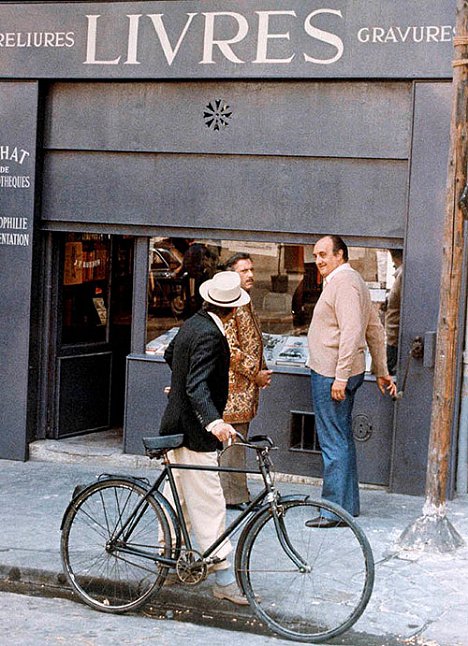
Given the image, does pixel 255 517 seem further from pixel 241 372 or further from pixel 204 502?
pixel 241 372

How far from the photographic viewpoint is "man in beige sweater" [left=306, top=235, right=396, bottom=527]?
754cm

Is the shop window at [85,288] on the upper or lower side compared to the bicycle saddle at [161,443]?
upper

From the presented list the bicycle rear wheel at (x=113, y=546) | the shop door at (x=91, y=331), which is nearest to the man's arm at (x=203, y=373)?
the bicycle rear wheel at (x=113, y=546)

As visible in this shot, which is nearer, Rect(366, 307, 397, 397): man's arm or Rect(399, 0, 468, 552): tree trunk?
Rect(399, 0, 468, 552): tree trunk

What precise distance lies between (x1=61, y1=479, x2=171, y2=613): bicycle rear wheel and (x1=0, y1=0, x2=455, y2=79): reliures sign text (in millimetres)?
3995

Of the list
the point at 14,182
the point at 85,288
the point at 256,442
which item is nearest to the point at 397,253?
the point at 85,288

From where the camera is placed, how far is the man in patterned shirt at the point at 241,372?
25.5 ft

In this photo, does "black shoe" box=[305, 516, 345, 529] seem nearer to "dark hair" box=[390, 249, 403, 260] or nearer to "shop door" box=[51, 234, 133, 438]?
"dark hair" box=[390, 249, 403, 260]

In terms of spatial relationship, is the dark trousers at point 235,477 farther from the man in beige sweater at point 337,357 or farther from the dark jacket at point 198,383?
the dark jacket at point 198,383

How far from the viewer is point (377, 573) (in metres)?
6.67

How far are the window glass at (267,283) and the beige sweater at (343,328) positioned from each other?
0.99 m

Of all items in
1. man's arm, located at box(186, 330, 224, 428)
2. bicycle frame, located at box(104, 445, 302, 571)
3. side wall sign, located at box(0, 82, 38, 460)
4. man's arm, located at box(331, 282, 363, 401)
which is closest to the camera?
bicycle frame, located at box(104, 445, 302, 571)

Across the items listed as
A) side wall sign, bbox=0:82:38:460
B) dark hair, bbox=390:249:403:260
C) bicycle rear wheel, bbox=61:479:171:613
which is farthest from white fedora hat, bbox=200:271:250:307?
side wall sign, bbox=0:82:38:460

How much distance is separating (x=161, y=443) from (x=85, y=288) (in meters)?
4.24
